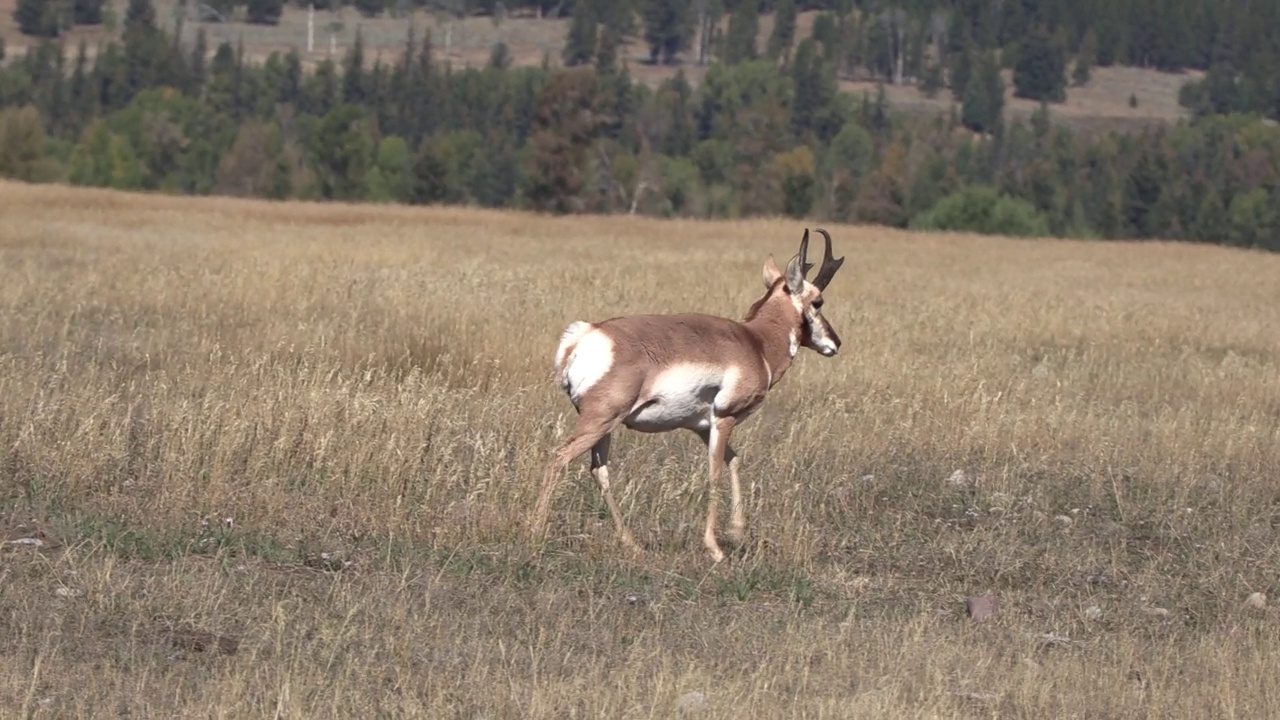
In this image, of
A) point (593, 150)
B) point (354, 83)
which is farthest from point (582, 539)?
point (354, 83)

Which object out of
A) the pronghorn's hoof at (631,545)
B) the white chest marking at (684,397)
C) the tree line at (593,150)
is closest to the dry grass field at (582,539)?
the pronghorn's hoof at (631,545)

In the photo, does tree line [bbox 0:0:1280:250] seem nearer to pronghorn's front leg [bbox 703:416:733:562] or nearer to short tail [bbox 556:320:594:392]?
pronghorn's front leg [bbox 703:416:733:562]

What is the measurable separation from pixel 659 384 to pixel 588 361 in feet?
1.31

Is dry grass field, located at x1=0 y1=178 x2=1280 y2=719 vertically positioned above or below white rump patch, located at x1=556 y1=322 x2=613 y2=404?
below

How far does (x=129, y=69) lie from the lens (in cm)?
17050

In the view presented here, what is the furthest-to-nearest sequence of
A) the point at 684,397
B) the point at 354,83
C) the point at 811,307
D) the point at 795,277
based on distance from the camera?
1. the point at 354,83
2. the point at 811,307
3. the point at 795,277
4. the point at 684,397

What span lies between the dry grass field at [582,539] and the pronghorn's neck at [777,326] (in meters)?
0.86

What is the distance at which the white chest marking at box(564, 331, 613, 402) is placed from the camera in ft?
27.5

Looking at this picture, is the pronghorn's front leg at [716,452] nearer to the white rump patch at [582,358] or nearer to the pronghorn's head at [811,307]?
the white rump patch at [582,358]

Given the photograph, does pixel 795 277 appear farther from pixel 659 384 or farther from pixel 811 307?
pixel 659 384

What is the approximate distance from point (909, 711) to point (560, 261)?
95.7ft

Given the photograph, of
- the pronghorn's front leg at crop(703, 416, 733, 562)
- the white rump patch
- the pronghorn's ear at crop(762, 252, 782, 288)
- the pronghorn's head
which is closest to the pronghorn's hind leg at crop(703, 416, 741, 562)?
the pronghorn's front leg at crop(703, 416, 733, 562)

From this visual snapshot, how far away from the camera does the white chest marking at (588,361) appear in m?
8.37

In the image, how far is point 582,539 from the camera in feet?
28.5
